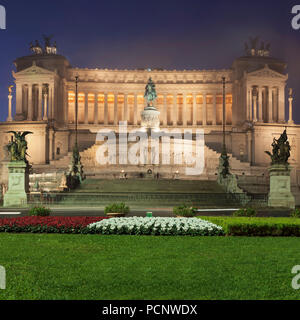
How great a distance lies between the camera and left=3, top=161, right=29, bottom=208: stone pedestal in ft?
126

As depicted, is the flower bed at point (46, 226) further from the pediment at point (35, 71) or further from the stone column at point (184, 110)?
the stone column at point (184, 110)

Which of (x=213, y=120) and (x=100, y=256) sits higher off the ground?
(x=213, y=120)

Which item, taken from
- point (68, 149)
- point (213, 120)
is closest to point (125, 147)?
point (68, 149)

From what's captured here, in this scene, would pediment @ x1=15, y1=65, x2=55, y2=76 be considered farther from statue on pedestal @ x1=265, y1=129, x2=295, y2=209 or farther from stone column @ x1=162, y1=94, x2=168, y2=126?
statue on pedestal @ x1=265, y1=129, x2=295, y2=209

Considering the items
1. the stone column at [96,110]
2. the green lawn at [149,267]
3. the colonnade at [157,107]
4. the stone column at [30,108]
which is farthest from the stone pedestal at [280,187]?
the stone column at [96,110]

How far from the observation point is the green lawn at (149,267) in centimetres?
884

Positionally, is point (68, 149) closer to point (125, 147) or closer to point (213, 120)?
point (125, 147)

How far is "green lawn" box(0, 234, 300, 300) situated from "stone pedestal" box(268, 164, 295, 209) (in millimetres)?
24221

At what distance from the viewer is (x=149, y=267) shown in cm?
1121

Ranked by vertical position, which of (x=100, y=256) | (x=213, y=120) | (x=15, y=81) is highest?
(x=15, y=81)

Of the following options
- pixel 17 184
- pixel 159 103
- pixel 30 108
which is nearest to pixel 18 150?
pixel 17 184
